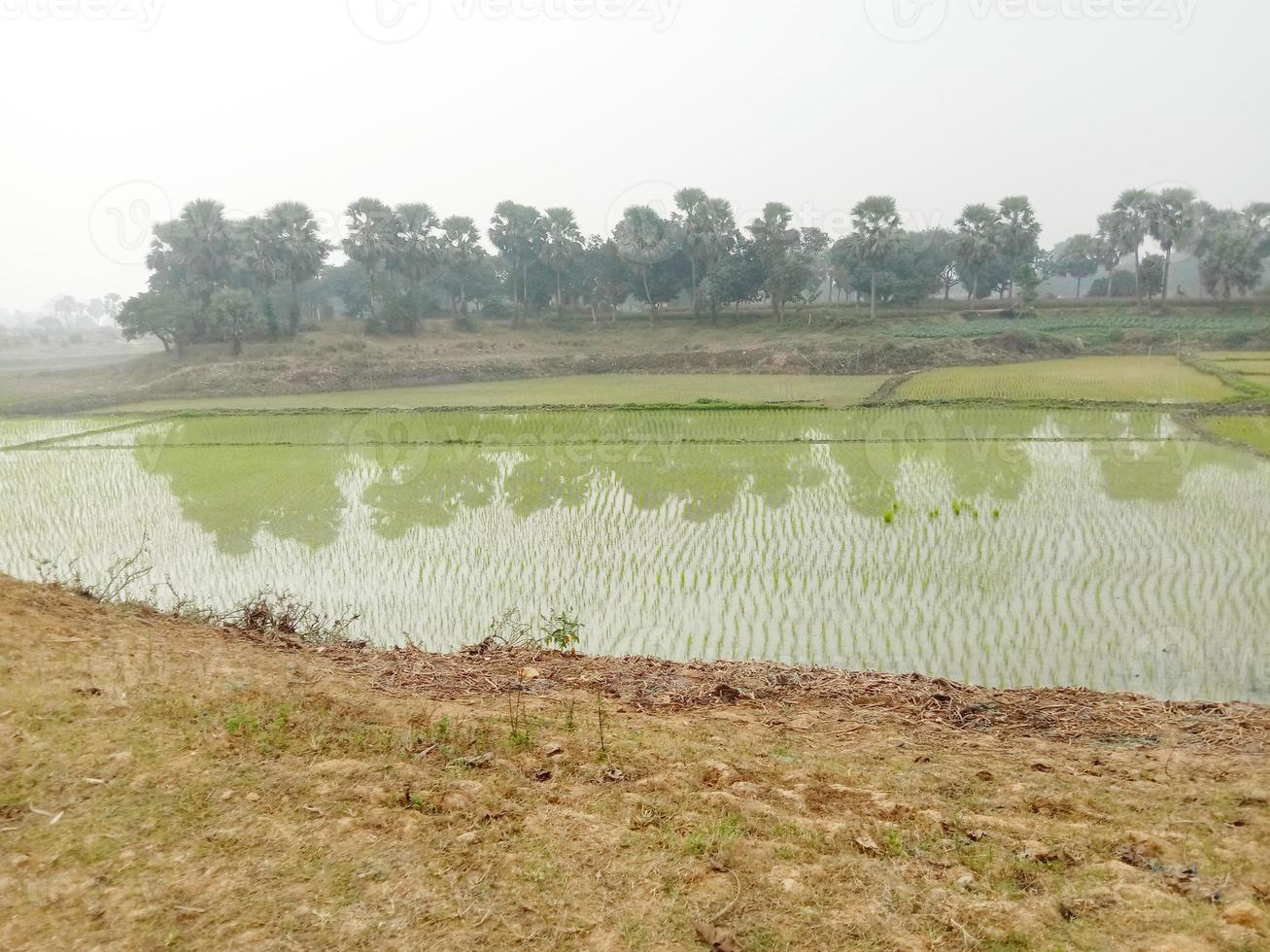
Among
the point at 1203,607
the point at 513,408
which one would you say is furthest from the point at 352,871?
the point at 513,408

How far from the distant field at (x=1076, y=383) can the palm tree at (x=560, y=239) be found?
22.1 meters

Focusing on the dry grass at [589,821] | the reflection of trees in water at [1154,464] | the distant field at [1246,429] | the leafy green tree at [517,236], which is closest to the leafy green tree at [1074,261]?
the leafy green tree at [517,236]

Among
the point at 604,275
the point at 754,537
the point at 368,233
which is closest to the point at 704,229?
the point at 604,275

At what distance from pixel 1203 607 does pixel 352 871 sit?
6.85 meters

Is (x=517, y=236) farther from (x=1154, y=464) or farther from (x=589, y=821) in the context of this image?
(x=589, y=821)

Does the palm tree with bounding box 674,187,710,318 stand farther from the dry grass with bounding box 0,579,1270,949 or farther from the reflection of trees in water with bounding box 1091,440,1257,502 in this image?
the dry grass with bounding box 0,579,1270,949

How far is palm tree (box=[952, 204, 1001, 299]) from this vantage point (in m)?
38.9

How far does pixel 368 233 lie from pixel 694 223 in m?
15.4

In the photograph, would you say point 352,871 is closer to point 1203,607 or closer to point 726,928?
point 726,928

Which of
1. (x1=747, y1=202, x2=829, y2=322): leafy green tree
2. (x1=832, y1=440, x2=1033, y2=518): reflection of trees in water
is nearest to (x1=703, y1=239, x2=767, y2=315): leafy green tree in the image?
(x1=747, y1=202, x2=829, y2=322): leafy green tree

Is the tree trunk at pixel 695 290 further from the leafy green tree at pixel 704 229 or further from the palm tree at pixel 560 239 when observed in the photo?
the palm tree at pixel 560 239

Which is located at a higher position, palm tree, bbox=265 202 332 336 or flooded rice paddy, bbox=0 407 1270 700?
palm tree, bbox=265 202 332 336

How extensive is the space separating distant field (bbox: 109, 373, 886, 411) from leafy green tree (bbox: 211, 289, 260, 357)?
5.86 meters

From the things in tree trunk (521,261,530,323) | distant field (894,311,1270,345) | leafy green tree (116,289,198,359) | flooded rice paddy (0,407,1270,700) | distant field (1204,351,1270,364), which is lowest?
flooded rice paddy (0,407,1270,700)
